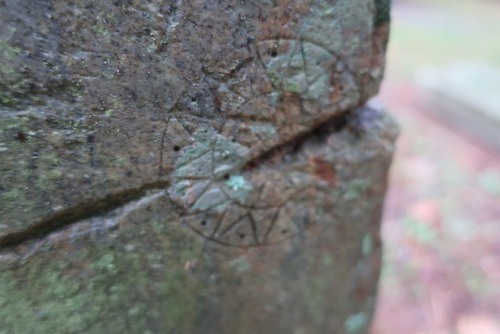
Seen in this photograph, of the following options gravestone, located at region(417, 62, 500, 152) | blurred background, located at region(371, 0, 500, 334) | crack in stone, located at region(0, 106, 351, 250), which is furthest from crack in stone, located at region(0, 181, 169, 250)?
gravestone, located at region(417, 62, 500, 152)

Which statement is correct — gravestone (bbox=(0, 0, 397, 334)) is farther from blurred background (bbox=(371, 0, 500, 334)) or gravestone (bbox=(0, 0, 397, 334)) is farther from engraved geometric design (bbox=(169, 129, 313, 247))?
blurred background (bbox=(371, 0, 500, 334))

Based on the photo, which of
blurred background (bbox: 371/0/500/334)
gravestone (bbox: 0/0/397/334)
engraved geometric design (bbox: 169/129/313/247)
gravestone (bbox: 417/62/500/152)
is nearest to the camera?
gravestone (bbox: 0/0/397/334)

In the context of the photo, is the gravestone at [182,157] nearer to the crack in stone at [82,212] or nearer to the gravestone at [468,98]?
the crack in stone at [82,212]

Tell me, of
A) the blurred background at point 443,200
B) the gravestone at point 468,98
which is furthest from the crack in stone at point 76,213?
the gravestone at point 468,98

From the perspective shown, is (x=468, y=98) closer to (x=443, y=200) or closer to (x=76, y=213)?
(x=443, y=200)

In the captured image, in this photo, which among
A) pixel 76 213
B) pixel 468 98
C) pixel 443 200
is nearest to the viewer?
pixel 76 213

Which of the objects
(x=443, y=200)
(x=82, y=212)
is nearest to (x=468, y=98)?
(x=443, y=200)
